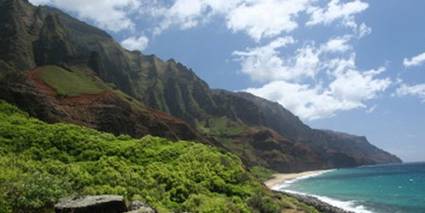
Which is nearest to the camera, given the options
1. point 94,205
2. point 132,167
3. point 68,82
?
point 94,205

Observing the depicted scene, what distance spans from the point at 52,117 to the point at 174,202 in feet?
102

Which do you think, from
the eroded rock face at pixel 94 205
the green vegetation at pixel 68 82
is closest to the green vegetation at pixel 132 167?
the eroded rock face at pixel 94 205

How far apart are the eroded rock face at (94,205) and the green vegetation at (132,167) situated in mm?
4545

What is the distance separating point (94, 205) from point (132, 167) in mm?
18007

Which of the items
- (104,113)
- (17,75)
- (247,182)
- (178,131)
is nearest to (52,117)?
(17,75)

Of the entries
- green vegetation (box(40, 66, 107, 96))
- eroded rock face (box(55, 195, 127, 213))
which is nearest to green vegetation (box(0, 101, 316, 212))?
eroded rock face (box(55, 195, 127, 213))

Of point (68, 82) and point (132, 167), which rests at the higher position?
point (68, 82)

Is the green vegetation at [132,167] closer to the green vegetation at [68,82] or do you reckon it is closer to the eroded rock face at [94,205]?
the eroded rock face at [94,205]

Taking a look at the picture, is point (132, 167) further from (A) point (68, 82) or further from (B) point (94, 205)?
(A) point (68, 82)

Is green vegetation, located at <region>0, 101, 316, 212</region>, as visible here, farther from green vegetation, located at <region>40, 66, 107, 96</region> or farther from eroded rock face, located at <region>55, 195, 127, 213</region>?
green vegetation, located at <region>40, 66, 107, 96</region>

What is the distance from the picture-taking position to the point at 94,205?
1630cm

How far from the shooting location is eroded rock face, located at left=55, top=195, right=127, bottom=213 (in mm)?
16188

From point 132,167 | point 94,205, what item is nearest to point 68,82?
point 132,167

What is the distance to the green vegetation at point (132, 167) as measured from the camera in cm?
2764
